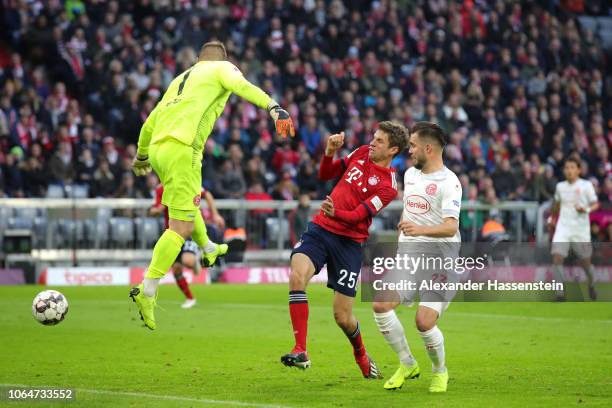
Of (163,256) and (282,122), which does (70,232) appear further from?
(282,122)

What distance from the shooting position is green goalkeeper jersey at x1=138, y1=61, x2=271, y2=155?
998cm

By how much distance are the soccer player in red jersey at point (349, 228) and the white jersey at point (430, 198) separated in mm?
387

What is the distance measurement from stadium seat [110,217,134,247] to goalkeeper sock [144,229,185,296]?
13187 millimetres

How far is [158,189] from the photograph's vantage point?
16969 millimetres

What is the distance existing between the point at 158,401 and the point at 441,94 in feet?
72.4

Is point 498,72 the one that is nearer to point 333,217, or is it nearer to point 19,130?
point 19,130

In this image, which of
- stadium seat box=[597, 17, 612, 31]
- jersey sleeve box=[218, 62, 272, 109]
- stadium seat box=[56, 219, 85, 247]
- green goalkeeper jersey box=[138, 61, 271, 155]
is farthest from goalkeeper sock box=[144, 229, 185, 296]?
stadium seat box=[597, 17, 612, 31]

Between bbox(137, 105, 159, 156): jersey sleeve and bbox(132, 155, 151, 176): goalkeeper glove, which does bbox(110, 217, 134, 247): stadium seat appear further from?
bbox(137, 105, 159, 156): jersey sleeve

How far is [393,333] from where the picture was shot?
958 cm

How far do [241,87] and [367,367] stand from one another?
2744mm

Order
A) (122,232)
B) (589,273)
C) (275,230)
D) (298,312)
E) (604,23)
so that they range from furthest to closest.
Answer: (604,23), (275,230), (122,232), (589,273), (298,312)

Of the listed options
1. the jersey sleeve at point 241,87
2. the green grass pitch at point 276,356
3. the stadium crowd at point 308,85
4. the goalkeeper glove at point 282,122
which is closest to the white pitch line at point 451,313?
the green grass pitch at point 276,356

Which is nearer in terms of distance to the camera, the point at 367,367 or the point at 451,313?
the point at 367,367

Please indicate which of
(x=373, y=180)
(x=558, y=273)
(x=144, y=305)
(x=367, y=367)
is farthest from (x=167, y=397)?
(x=558, y=273)
